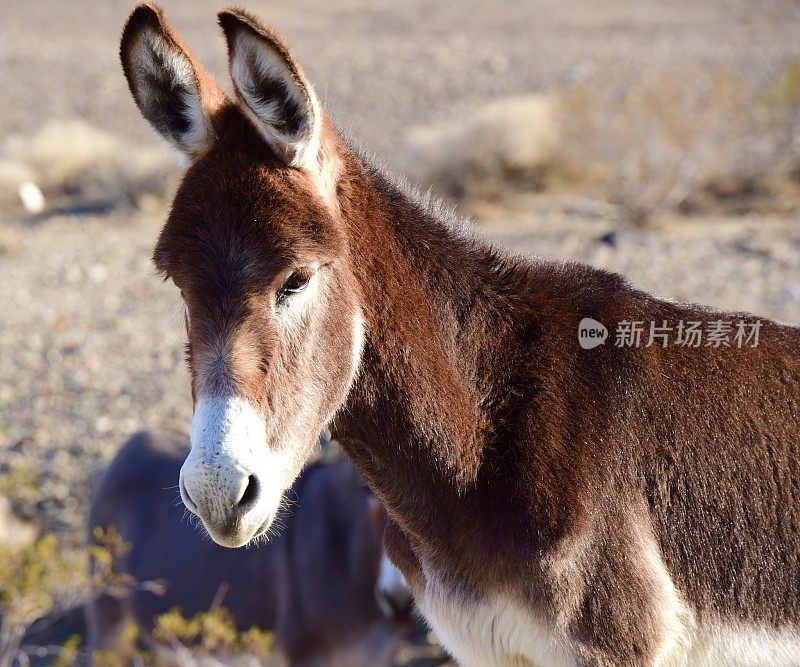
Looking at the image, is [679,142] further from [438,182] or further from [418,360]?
[418,360]

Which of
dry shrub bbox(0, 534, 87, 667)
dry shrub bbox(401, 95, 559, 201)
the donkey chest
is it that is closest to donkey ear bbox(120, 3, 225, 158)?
the donkey chest

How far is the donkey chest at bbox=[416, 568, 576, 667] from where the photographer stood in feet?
9.09

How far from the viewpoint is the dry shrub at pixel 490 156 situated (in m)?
16.1

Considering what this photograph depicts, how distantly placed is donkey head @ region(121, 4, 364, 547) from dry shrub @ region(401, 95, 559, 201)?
528 inches

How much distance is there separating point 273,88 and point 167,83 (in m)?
0.36

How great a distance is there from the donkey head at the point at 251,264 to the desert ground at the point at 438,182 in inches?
25.7

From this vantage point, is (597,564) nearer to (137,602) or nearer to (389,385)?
(389,385)

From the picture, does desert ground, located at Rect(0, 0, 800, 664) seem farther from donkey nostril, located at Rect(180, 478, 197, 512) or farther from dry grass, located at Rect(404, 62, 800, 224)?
donkey nostril, located at Rect(180, 478, 197, 512)

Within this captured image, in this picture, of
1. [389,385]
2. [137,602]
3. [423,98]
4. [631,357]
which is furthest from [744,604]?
[423,98]

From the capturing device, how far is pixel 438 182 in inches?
648

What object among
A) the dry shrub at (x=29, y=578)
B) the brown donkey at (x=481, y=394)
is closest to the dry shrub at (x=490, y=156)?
the dry shrub at (x=29, y=578)

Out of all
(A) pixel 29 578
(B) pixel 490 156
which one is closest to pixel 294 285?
(A) pixel 29 578

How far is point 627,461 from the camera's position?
2.83m

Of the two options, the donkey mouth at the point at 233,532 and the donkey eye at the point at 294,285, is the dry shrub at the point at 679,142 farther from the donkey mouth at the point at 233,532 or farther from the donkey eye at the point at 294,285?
the donkey mouth at the point at 233,532
